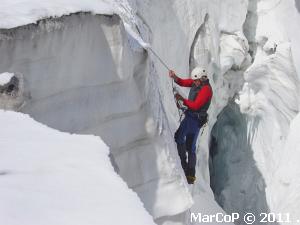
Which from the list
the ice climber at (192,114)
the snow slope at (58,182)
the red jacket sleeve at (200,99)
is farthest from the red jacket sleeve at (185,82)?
the snow slope at (58,182)

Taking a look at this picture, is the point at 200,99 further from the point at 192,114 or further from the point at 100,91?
the point at 100,91

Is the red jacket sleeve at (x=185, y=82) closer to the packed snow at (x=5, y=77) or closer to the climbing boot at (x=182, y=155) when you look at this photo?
the climbing boot at (x=182, y=155)

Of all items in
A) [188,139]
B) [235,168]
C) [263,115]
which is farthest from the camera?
[235,168]

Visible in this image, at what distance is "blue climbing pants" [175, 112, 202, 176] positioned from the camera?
5117 mm

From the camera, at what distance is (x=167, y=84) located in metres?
6.77

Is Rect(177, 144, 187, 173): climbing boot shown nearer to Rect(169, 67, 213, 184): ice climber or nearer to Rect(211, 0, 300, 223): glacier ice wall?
Rect(169, 67, 213, 184): ice climber

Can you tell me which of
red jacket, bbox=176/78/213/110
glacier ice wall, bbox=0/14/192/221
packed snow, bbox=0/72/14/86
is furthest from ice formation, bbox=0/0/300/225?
red jacket, bbox=176/78/213/110

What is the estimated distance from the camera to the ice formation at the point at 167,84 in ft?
11.8

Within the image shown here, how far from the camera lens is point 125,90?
422cm

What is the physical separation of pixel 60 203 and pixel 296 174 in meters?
6.93

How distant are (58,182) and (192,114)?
3.08 m

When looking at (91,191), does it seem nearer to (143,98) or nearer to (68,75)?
(68,75)

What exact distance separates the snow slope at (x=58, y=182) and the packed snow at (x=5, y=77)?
630mm

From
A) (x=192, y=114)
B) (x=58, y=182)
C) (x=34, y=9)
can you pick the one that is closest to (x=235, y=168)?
(x=192, y=114)
